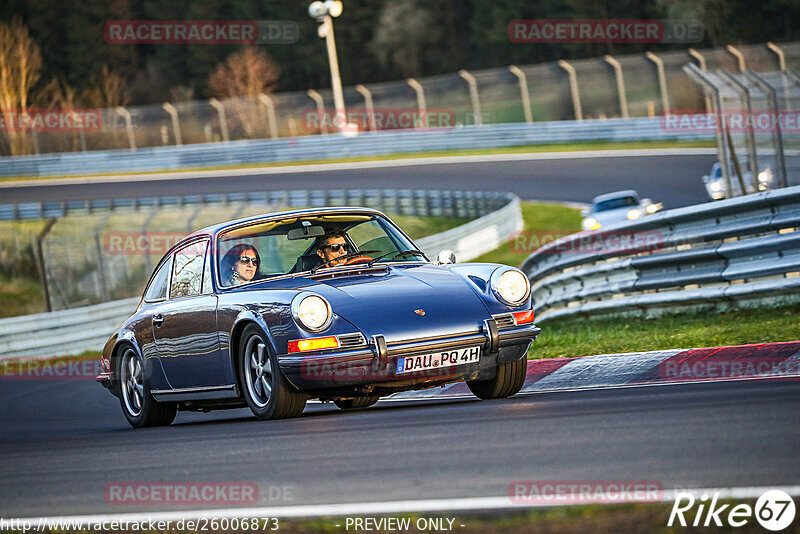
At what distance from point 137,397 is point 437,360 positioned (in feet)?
9.51

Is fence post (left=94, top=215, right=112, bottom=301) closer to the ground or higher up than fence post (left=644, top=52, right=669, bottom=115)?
closer to the ground

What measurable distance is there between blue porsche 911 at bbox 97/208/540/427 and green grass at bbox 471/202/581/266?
47.6 ft

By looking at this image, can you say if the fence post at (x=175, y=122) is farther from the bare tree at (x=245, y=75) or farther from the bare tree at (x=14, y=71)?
the bare tree at (x=245, y=75)

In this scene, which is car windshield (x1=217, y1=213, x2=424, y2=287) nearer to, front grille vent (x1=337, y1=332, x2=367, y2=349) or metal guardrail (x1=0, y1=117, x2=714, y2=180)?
front grille vent (x1=337, y1=332, x2=367, y2=349)

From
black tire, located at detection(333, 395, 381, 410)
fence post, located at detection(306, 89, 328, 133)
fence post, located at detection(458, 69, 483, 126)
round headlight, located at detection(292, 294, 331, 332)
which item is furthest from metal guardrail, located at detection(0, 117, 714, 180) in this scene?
round headlight, located at detection(292, 294, 331, 332)

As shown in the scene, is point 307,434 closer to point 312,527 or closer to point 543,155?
point 312,527

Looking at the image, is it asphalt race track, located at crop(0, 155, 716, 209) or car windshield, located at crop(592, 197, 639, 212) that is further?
asphalt race track, located at crop(0, 155, 716, 209)

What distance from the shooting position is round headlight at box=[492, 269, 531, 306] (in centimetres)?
741

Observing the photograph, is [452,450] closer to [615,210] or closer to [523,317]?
[523,317]

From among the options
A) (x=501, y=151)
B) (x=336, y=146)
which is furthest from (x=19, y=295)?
(x=336, y=146)

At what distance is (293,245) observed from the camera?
816 centimetres

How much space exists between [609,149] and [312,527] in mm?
32172

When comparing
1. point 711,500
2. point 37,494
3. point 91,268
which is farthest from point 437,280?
point 91,268

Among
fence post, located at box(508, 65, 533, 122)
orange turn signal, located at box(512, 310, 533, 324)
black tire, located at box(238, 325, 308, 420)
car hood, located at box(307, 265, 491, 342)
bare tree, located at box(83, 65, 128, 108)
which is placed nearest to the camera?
car hood, located at box(307, 265, 491, 342)
